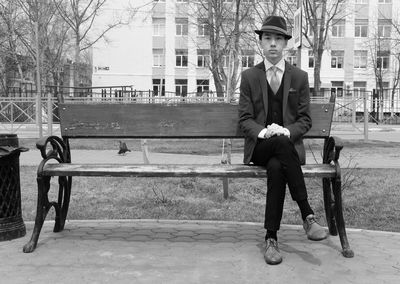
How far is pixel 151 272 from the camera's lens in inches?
146

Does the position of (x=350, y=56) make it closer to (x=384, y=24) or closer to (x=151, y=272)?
(x=384, y=24)

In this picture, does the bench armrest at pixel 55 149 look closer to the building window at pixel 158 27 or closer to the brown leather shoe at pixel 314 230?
the brown leather shoe at pixel 314 230

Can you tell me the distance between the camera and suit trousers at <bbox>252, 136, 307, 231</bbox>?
3.81 metres

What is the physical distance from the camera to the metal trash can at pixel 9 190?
4453 mm

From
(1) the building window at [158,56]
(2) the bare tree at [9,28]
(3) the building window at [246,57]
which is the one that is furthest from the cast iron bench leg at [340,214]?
(1) the building window at [158,56]

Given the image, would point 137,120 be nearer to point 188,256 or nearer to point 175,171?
point 175,171

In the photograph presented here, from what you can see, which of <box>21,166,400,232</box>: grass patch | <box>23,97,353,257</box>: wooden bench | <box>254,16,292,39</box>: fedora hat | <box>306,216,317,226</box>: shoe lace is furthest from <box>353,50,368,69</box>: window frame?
<box>306,216,317,226</box>: shoe lace

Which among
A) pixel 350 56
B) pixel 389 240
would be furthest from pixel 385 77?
pixel 389 240

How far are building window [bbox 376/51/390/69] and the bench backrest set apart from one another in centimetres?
4482

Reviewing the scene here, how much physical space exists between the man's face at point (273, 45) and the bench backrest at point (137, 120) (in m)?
0.76

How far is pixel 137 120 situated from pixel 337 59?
166 feet

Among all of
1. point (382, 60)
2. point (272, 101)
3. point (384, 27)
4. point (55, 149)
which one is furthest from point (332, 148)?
point (384, 27)

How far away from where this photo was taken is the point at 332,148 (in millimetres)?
4379

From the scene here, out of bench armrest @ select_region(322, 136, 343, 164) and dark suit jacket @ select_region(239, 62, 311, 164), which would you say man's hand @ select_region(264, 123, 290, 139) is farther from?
bench armrest @ select_region(322, 136, 343, 164)
